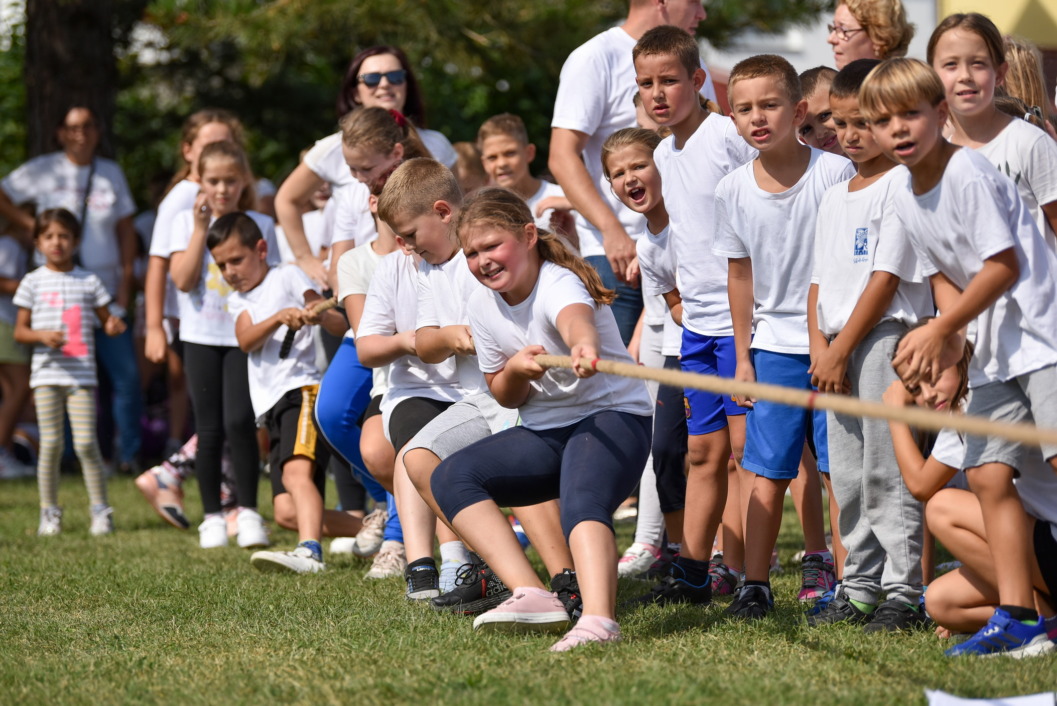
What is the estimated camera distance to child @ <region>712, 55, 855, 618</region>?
13.7 ft

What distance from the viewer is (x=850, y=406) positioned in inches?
105

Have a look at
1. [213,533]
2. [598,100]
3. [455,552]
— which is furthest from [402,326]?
[213,533]

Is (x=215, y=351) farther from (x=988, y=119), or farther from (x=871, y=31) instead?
Answer: (x=988, y=119)

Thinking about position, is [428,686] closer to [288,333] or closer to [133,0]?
[288,333]

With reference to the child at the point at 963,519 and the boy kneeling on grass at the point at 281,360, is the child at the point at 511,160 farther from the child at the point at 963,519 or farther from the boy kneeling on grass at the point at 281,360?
the child at the point at 963,519

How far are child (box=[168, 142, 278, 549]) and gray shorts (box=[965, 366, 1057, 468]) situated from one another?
12.6 feet

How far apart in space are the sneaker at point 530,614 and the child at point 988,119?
5.70 ft

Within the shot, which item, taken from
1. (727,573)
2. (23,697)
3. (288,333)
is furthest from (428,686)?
(288,333)

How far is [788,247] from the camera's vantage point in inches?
165

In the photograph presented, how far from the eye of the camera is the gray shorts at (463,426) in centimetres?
449

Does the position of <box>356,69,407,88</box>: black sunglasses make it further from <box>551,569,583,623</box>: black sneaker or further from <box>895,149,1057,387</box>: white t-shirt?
<box>895,149,1057,387</box>: white t-shirt

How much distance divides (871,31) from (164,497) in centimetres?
438

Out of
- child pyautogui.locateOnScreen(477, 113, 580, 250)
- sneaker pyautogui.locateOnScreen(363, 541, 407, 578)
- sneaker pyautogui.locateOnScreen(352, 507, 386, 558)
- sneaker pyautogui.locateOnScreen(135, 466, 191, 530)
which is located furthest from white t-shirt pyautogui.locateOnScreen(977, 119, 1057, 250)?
sneaker pyautogui.locateOnScreen(135, 466, 191, 530)

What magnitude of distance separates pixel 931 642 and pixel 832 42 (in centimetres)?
278
